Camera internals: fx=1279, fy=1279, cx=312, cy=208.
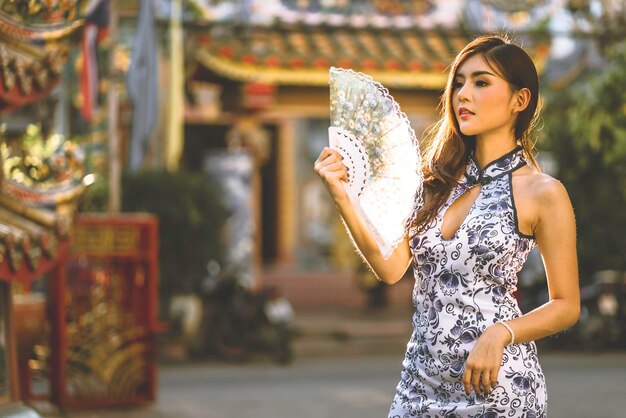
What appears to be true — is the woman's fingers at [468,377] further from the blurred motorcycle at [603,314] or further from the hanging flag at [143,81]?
the blurred motorcycle at [603,314]

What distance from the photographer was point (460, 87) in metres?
3.25

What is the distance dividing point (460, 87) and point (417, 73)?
14.5 meters

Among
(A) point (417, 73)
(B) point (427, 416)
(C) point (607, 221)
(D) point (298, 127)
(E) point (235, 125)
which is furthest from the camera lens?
(D) point (298, 127)

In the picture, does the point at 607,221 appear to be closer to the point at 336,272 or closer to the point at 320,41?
the point at 320,41

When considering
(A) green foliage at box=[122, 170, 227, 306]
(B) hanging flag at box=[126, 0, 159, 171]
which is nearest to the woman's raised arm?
(A) green foliage at box=[122, 170, 227, 306]

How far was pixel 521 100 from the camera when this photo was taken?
10.6ft

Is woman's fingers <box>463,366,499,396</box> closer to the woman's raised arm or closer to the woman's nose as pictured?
the woman's raised arm

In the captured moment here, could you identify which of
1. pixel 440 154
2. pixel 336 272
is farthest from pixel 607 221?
pixel 440 154

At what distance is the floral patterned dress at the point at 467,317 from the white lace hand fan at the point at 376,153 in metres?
0.13

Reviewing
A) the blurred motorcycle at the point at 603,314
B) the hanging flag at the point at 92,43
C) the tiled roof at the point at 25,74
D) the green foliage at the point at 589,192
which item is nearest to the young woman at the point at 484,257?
the tiled roof at the point at 25,74

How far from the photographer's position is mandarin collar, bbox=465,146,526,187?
322cm

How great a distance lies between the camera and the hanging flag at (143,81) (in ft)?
46.4

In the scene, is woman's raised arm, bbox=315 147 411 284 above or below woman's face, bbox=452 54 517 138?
below

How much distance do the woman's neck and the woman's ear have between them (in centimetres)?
9
